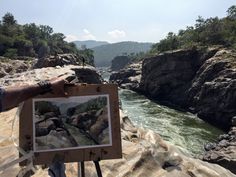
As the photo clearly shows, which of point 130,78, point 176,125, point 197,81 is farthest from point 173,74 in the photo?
point 176,125

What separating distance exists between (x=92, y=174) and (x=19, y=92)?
131 inches

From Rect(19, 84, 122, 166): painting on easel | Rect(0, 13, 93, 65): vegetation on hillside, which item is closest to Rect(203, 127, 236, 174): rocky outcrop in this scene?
Rect(19, 84, 122, 166): painting on easel

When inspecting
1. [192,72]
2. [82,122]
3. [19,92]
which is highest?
[19,92]

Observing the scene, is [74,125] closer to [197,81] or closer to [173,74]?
[197,81]

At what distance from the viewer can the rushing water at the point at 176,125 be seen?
4026cm

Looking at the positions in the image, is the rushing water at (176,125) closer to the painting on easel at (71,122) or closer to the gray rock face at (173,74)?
the gray rock face at (173,74)

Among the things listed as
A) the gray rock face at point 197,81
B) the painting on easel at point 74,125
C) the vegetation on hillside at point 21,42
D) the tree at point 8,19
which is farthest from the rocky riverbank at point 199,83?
the tree at point 8,19

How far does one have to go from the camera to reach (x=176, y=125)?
161 feet

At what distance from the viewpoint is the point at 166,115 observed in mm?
56594

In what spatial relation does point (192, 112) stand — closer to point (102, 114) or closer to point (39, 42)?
point (102, 114)

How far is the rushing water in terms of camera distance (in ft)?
132

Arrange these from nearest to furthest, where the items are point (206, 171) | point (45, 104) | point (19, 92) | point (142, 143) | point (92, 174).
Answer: point (19, 92), point (45, 104), point (92, 174), point (206, 171), point (142, 143)

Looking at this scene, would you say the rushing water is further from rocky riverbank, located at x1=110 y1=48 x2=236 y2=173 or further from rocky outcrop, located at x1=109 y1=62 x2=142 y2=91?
rocky outcrop, located at x1=109 y1=62 x2=142 y2=91

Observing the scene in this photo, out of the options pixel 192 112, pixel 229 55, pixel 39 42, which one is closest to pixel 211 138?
pixel 192 112
